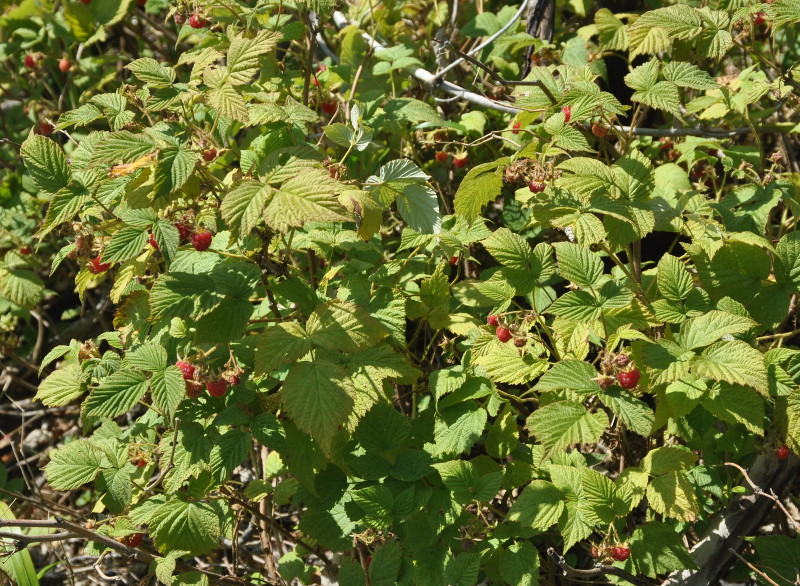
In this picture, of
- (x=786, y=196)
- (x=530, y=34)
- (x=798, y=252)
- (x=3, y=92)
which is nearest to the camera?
(x=798, y=252)

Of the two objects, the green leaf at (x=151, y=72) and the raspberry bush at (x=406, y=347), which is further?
the green leaf at (x=151, y=72)

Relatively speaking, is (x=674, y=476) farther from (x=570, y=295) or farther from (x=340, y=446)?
(x=340, y=446)

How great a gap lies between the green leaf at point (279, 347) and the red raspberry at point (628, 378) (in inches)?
26.3

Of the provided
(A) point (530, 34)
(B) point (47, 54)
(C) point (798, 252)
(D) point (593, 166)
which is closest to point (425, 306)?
(D) point (593, 166)

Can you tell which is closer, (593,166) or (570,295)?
(570,295)

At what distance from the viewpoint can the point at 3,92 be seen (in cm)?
374

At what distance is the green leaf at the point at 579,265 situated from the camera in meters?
1.69

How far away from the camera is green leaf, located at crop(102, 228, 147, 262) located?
1613 mm

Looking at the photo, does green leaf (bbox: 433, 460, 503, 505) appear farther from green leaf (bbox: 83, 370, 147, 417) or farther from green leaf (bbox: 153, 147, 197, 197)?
green leaf (bbox: 153, 147, 197, 197)

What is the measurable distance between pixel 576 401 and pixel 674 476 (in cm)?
30

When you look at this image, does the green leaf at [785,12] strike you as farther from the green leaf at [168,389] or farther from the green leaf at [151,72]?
the green leaf at [168,389]

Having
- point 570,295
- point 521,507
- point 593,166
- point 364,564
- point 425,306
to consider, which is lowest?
point 364,564

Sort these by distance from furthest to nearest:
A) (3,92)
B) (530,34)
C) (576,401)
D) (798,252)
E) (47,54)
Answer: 1. (3,92)
2. (47,54)
3. (530,34)
4. (798,252)
5. (576,401)

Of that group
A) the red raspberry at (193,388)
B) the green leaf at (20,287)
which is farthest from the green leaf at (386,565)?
the green leaf at (20,287)
